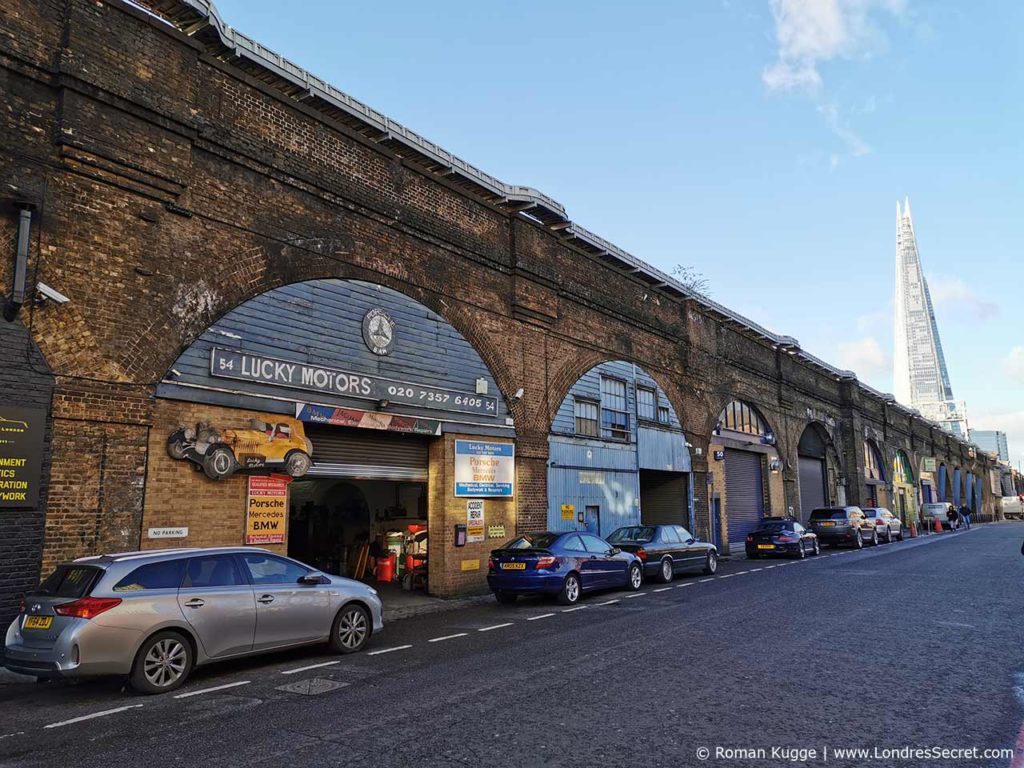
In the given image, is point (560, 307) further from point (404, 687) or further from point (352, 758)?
point (352, 758)

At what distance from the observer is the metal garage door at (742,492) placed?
30172 mm

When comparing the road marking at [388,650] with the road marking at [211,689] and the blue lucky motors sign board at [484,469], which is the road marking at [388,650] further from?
the blue lucky motors sign board at [484,469]

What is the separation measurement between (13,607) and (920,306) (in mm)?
226613

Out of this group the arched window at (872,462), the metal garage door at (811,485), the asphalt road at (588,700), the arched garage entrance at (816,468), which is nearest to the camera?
the asphalt road at (588,700)

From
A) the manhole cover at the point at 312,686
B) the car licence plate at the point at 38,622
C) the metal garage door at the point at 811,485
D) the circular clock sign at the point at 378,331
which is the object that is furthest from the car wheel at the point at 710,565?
the metal garage door at the point at 811,485

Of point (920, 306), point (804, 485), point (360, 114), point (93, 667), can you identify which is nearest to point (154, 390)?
point (93, 667)

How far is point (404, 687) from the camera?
750cm

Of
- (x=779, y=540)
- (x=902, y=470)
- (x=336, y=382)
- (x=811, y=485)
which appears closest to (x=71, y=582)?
(x=336, y=382)

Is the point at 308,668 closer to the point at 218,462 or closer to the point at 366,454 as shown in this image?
the point at 218,462

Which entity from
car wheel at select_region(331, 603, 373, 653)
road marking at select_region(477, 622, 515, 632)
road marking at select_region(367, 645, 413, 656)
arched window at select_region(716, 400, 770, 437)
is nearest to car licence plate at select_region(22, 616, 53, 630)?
car wheel at select_region(331, 603, 373, 653)

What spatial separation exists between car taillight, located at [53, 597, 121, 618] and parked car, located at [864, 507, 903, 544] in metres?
33.0

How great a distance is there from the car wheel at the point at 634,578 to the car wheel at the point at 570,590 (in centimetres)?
214

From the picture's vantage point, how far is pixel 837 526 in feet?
99.7

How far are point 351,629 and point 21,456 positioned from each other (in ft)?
16.1
